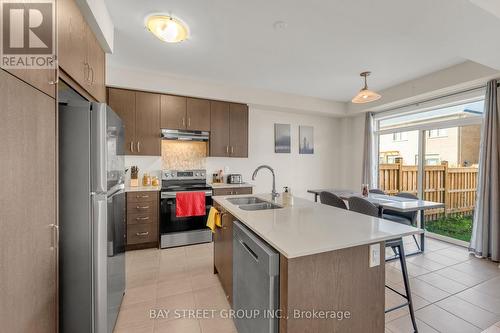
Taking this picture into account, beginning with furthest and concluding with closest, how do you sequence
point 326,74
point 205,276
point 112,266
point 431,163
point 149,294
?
point 431,163 → point 326,74 → point 205,276 → point 149,294 → point 112,266

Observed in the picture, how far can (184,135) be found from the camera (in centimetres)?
357

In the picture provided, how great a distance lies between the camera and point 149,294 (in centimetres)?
212

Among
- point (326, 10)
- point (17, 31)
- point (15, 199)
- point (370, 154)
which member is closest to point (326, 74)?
point (326, 10)

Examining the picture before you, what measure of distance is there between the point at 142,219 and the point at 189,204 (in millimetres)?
691

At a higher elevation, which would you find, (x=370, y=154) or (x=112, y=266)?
(x=370, y=154)

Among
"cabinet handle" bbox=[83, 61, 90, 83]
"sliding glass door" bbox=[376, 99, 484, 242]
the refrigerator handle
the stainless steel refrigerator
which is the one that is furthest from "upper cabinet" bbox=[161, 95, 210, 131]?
"sliding glass door" bbox=[376, 99, 484, 242]

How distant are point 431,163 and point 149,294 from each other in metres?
4.80

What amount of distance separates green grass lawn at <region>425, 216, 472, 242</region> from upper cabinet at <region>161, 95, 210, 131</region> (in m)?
4.40

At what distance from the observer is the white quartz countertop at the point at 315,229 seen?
106 centimetres

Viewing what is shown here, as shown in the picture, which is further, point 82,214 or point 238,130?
point 238,130

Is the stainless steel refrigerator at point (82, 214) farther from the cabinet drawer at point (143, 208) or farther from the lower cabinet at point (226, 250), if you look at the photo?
the cabinet drawer at point (143, 208)

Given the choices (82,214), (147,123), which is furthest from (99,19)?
(147,123)

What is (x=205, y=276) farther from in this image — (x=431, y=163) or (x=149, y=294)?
(x=431, y=163)

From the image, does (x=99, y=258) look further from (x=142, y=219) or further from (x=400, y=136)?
(x=400, y=136)
